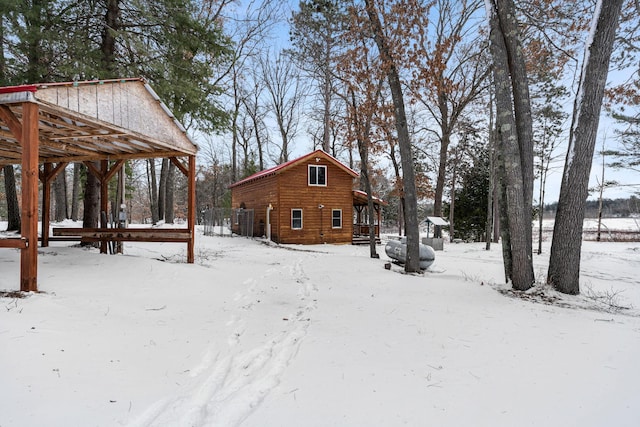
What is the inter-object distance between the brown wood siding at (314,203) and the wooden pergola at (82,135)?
9.87 m

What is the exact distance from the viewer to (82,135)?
21.0 ft

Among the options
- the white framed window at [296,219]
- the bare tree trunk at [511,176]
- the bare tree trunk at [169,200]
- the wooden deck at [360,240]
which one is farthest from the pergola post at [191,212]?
the bare tree trunk at [169,200]

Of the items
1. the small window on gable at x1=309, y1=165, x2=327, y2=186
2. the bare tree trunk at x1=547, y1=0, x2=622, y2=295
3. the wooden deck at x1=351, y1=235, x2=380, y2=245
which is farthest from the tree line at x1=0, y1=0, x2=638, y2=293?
the wooden deck at x1=351, y1=235, x2=380, y2=245

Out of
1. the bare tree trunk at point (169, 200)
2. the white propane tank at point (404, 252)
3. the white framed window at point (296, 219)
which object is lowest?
the white propane tank at point (404, 252)

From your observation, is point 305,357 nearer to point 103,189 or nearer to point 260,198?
point 103,189

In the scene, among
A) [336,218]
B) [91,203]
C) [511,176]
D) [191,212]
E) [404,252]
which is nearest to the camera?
[511,176]

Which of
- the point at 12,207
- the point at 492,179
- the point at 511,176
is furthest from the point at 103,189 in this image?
the point at 492,179

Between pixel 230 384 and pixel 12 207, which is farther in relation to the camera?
pixel 12 207

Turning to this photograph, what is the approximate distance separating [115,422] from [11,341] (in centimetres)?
164

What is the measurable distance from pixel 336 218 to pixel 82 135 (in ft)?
47.2

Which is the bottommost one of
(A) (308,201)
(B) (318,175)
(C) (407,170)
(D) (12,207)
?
(D) (12,207)

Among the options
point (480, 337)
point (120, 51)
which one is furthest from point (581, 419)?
point (120, 51)

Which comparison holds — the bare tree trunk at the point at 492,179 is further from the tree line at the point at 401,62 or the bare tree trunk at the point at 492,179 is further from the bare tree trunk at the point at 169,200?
the bare tree trunk at the point at 169,200

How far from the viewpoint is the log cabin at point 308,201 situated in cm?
1817
